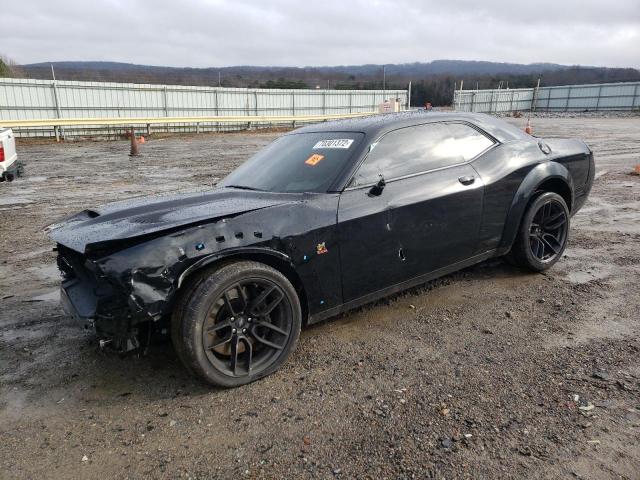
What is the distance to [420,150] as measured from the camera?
12.8 feet

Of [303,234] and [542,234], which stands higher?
[303,234]

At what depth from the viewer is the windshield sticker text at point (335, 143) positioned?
3.69 meters

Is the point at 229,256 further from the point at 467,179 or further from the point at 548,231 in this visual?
the point at 548,231

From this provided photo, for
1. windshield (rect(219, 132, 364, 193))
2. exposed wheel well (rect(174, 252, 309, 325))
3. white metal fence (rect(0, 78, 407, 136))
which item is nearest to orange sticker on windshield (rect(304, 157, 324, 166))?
windshield (rect(219, 132, 364, 193))

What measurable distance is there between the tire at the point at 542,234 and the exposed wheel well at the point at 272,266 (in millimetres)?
2285

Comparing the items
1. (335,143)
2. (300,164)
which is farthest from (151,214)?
(335,143)

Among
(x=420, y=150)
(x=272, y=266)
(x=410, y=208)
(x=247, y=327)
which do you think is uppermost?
(x=420, y=150)

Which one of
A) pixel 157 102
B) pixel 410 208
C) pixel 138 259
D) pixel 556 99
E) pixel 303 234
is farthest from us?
pixel 556 99

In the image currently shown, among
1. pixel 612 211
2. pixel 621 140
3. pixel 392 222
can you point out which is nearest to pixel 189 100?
pixel 621 140

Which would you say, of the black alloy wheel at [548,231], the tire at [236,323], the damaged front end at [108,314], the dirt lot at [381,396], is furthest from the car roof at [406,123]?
the damaged front end at [108,314]

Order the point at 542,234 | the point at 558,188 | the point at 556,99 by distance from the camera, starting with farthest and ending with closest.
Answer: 1. the point at 556,99
2. the point at 558,188
3. the point at 542,234

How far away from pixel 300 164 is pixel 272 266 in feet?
3.34

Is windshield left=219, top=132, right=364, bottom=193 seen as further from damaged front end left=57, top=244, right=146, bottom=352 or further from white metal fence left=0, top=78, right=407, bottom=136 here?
white metal fence left=0, top=78, right=407, bottom=136

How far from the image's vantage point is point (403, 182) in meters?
3.62
